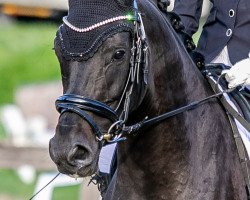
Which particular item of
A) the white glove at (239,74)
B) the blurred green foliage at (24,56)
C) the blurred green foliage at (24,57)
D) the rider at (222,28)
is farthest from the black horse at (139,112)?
the blurred green foliage at (24,57)

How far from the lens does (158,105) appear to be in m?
4.83

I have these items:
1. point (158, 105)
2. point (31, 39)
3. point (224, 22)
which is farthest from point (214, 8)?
point (31, 39)

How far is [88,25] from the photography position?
174 inches

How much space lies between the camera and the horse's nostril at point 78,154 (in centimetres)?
418

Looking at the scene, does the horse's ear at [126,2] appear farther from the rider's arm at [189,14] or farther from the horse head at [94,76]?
the rider's arm at [189,14]

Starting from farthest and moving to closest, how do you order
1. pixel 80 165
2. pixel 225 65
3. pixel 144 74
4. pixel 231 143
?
pixel 225 65
pixel 231 143
pixel 144 74
pixel 80 165

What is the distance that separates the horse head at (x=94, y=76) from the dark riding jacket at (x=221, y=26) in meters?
1.09

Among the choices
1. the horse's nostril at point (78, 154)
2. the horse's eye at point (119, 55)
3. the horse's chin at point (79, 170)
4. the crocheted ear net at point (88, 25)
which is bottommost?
the horse's chin at point (79, 170)

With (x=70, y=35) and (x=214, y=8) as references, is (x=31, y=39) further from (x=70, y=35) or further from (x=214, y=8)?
(x=70, y=35)

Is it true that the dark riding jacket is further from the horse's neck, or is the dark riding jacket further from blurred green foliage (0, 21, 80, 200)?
blurred green foliage (0, 21, 80, 200)

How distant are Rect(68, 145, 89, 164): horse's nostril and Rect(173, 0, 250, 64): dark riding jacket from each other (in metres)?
1.55

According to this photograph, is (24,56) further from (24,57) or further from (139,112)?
(139,112)

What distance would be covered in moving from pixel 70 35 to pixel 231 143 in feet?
3.91

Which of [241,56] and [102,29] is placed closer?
[102,29]
